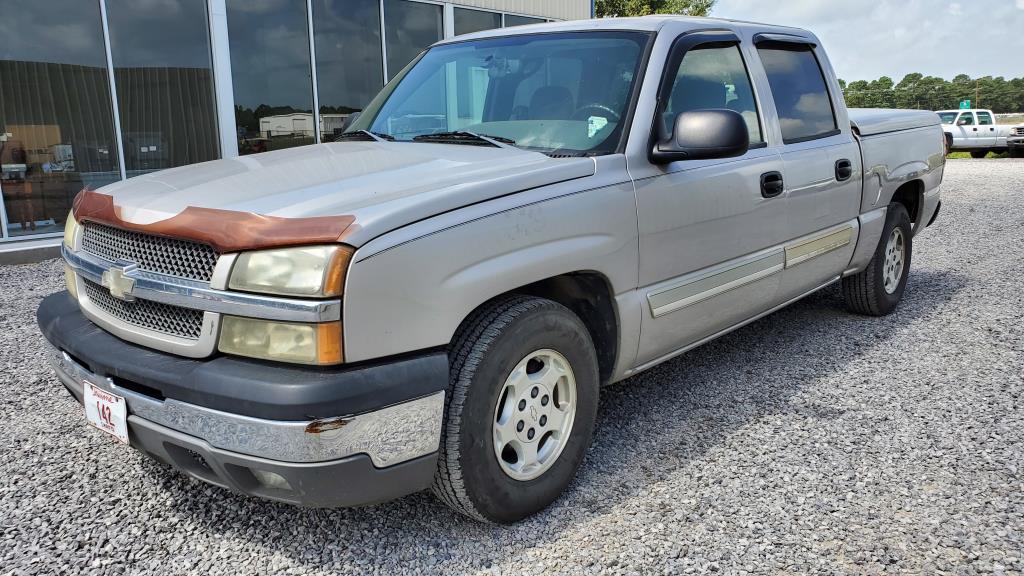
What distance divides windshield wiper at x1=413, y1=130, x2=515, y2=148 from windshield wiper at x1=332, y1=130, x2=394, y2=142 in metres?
0.22

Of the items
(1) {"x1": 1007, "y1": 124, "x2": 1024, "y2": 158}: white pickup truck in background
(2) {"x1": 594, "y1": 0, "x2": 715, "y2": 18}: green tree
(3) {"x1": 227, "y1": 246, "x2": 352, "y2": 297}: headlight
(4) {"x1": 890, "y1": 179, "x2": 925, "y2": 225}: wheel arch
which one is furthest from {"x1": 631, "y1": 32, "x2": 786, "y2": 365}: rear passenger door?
(2) {"x1": 594, "y1": 0, "x2": 715, "y2": 18}: green tree

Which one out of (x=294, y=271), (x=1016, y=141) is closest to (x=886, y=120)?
(x=294, y=271)

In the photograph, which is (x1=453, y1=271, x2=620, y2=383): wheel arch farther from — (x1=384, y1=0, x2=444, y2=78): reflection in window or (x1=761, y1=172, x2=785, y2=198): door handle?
(x1=384, y1=0, x2=444, y2=78): reflection in window

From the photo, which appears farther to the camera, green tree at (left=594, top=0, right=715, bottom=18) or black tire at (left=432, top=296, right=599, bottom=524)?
green tree at (left=594, top=0, right=715, bottom=18)

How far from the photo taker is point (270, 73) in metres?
9.78

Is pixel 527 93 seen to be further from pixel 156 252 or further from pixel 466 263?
pixel 156 252

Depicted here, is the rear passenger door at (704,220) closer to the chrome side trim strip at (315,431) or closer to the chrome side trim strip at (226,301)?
the chrome side trim strip at (315,431)

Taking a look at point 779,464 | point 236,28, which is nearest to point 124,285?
point 779,464

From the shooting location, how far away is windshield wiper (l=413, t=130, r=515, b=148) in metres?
2.99

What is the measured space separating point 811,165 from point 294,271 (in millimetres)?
2910

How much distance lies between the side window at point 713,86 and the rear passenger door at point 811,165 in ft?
0.79

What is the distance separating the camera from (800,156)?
A: 149 inches

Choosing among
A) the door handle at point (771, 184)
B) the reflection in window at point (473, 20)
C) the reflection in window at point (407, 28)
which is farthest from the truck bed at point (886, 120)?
the reflection in window at point (473, 20)

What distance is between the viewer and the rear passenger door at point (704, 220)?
2957mm
